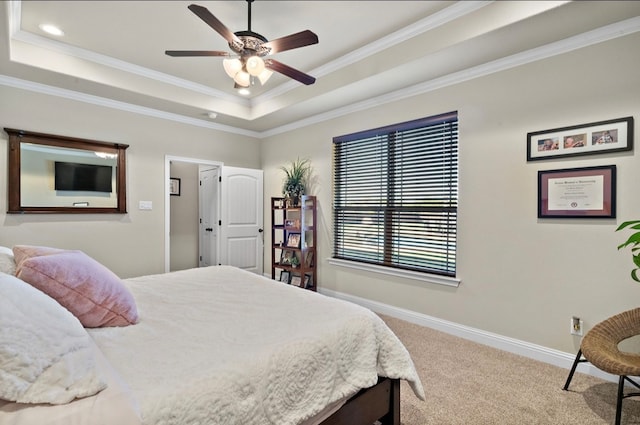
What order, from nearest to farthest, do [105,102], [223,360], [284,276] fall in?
[223,360], [105,102], [284,276]

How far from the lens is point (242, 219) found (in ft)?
15.9

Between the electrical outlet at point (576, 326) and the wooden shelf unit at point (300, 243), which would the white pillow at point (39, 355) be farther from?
the wooden shelf unit at point (300, 243)

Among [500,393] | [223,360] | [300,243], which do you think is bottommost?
[500,393]

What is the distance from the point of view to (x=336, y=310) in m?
1.67

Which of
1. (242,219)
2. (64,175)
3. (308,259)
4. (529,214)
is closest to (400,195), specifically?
(529,214)

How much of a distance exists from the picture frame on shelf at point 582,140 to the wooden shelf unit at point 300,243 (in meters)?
2.56

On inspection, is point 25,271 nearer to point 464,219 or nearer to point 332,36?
point 332,36

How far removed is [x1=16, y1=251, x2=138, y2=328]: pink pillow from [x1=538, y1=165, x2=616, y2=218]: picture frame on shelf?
Result: 297 cm

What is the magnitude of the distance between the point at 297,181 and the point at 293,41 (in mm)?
2322

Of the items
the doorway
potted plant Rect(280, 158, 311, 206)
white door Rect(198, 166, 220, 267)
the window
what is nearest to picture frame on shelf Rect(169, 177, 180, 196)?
the doorway

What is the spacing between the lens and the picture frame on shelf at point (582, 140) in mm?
2178

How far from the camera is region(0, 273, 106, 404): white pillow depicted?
83 centimetres

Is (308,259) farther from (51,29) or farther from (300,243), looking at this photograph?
(51,29)

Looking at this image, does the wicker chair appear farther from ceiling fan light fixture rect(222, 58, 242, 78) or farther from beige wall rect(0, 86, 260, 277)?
beige wall rect(0, 86, 260, 277)
